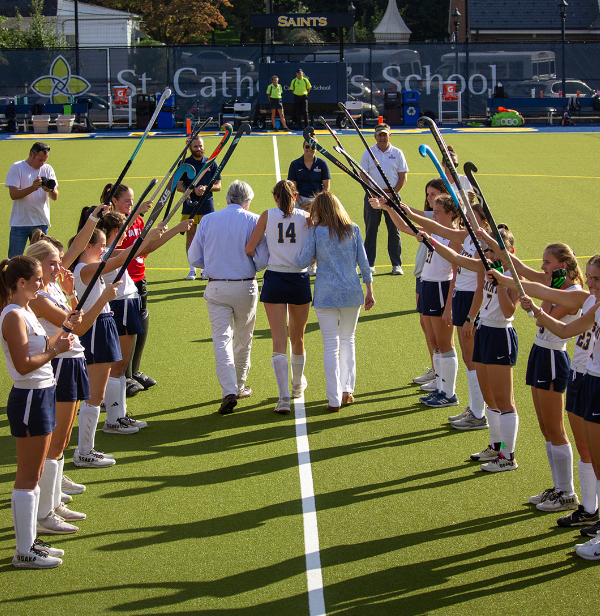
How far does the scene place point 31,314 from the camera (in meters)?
4.58

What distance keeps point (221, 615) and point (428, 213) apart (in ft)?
16.6

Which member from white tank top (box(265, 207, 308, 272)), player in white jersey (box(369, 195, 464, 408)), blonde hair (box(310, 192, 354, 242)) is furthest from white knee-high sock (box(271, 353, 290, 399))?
player in white jersey (box(369, 195, 464, 408))

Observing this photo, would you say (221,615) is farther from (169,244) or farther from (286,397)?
(169,244)

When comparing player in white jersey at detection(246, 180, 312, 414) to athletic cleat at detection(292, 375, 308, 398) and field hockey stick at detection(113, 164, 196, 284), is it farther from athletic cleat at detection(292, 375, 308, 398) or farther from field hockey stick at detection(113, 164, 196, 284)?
field hockey stick at detection(113, 164, 196, 284)

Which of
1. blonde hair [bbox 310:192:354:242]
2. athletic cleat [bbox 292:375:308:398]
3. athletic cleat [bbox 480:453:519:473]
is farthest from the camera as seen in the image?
athletic cleat [bbox 292:375:308:398]

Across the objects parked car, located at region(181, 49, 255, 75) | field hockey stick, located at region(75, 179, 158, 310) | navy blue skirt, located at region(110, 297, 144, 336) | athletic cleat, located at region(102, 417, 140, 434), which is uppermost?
parked car, located at region(181, 49, 255, 75)

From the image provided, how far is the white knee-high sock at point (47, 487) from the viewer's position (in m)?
4.91

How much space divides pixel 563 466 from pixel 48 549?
351cm

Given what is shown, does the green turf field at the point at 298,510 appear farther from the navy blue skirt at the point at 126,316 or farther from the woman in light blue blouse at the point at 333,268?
the navy blue skirt at the point at 126,316

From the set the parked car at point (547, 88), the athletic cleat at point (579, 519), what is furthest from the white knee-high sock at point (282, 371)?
the parked car at point (547, 88)

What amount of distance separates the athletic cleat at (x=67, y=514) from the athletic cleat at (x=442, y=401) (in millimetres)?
3492

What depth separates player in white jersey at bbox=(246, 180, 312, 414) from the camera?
6949mm

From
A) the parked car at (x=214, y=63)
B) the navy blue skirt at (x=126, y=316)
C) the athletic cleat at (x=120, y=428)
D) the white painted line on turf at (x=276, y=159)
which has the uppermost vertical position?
the parked car at (x=214, y=63)

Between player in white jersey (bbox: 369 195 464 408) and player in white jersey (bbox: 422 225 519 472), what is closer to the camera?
player in white jersey (bbox: 422 225 519 472)
